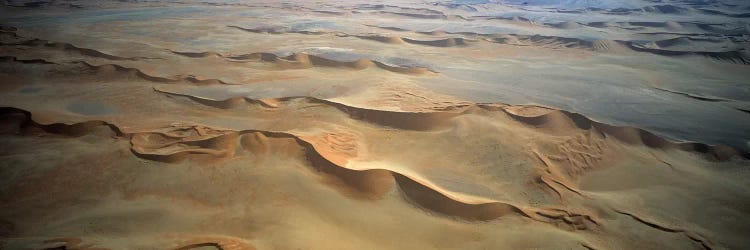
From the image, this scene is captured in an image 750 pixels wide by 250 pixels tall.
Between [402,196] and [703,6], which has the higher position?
[703,6]

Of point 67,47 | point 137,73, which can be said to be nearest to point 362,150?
point 137,73

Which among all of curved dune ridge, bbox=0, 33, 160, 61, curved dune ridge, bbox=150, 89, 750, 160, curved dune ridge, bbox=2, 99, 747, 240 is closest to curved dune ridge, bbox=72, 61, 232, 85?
curved dune ridge, bbox=0, 33, 160, 61

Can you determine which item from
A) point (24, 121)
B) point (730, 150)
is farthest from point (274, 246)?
point (730, 150)

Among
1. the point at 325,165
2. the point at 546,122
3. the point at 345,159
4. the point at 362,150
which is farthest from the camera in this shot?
the point at 546,122

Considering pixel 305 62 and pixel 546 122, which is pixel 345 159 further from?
pixel 305 62

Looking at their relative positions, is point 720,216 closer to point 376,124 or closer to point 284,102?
point 376,124

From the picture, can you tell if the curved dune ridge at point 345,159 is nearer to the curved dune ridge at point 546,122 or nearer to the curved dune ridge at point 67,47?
the curved dune ridge at point 546,122
